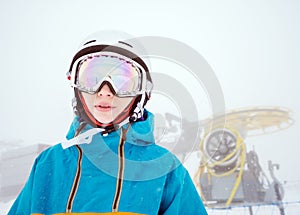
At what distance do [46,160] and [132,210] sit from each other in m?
0.78

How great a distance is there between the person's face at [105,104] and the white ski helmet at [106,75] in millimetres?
34

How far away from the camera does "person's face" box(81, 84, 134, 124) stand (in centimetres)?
201

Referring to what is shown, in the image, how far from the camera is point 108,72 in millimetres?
2238

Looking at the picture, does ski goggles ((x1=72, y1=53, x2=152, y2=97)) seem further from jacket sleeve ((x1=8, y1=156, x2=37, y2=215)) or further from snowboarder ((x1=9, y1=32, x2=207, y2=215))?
jacket sleeve ((x1=8, y1=156, x2=37, y2=215))

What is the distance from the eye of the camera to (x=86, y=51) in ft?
7.49

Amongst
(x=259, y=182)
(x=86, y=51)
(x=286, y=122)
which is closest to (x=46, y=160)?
(x=86, y=51)

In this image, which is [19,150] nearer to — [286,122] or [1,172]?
[1,172]

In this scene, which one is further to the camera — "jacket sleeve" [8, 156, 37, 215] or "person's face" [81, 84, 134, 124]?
"person's face" [81, 84, 134, 124]

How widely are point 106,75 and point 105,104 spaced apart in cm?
31

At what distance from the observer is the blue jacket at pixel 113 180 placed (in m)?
1.69

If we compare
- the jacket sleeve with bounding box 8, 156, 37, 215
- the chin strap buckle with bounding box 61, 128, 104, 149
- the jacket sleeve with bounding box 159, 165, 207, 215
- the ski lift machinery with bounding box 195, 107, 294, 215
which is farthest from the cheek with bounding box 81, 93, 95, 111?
the ski lift machinery with bounding box 195, 107, 294, 215

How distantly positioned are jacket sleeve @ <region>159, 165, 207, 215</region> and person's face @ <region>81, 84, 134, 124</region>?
64cm

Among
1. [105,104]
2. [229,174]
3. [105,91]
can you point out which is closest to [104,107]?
[105,104]

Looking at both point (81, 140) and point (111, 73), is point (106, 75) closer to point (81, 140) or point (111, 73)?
point (111, 73)
